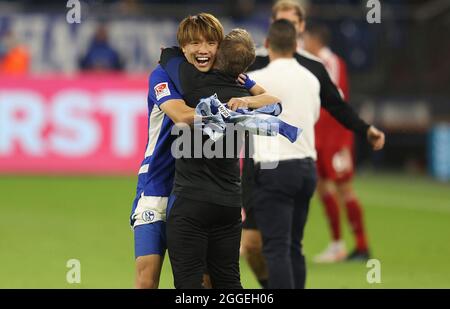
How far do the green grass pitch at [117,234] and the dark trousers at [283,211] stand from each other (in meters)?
1.35

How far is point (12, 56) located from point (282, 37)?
12.8 m

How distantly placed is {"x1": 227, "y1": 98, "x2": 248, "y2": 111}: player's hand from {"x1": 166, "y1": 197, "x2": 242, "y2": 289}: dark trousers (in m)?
0.54

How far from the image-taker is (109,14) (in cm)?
2073

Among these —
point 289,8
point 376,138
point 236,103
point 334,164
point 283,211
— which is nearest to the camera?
point 236,103

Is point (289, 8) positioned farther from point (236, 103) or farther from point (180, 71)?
point (236, 103)

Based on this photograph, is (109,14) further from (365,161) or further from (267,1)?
(365,161)

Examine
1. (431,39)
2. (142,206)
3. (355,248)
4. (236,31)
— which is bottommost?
(355,248)

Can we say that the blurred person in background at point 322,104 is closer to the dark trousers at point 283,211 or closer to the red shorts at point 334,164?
the dark trousers at point 283,211

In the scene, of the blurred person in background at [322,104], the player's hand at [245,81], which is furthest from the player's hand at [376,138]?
the player's hand at [245,81]

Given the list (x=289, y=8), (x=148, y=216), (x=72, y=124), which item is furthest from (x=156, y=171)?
(x=72, y=124)

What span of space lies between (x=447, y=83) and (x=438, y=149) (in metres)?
2.20

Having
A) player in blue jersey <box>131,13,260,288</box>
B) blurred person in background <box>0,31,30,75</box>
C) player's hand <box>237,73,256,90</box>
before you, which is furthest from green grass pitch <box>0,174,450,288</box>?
player's hand <box>237,73,256,90</box>

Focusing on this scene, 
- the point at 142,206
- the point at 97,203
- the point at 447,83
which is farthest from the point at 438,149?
the point at 142,206

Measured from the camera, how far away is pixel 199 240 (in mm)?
5863
